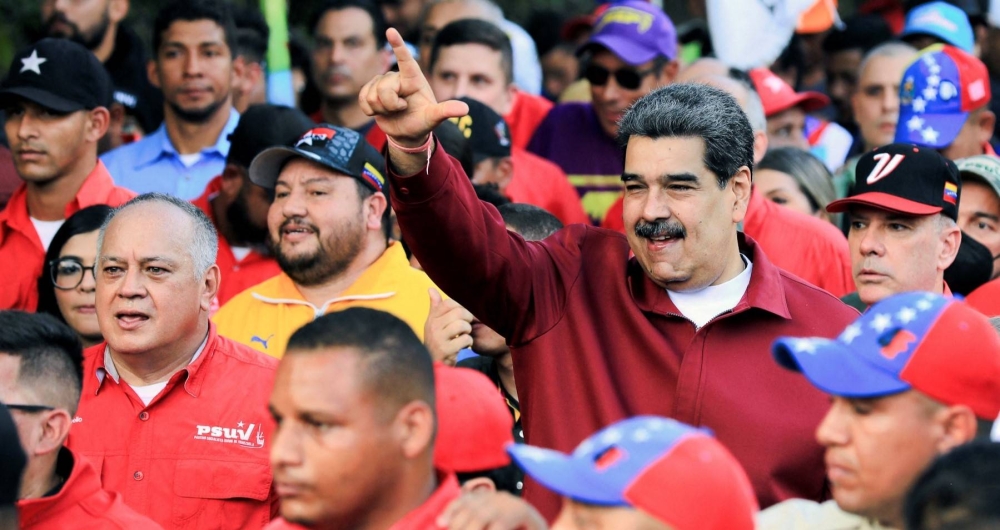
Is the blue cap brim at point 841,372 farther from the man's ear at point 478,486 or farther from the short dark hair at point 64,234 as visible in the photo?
the short dark hair at point 64,234

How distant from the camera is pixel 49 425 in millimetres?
4191

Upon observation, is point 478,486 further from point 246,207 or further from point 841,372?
point 246,207

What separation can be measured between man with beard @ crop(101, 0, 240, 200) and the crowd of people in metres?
0.02

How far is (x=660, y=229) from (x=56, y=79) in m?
3.63

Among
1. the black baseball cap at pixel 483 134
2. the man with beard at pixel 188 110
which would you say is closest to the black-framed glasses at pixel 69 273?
the man with beard at pixel 188 110

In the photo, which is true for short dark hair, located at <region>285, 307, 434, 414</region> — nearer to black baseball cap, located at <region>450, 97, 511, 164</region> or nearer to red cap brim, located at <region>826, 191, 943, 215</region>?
red cap brim, located at <region>826, 191, 943, 215</region>

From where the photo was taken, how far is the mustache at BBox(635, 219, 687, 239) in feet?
14.0

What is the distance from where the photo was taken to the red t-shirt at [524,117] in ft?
28.9

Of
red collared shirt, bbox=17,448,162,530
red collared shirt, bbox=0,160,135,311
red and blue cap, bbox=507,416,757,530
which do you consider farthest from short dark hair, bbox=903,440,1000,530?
red collared shirt, bbox=0,160,135,311

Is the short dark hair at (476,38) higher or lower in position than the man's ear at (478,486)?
higher

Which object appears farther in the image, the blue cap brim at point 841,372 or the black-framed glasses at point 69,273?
the black-framed glasses at point 69,273

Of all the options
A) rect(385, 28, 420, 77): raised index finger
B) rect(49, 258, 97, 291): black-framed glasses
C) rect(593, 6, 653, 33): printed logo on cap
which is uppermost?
rect(385, 28, 420, 77): raised index finger

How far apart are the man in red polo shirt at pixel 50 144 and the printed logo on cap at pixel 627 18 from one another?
9.25 feet

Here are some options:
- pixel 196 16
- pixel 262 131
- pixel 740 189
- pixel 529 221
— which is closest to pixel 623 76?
pixel 262 131
